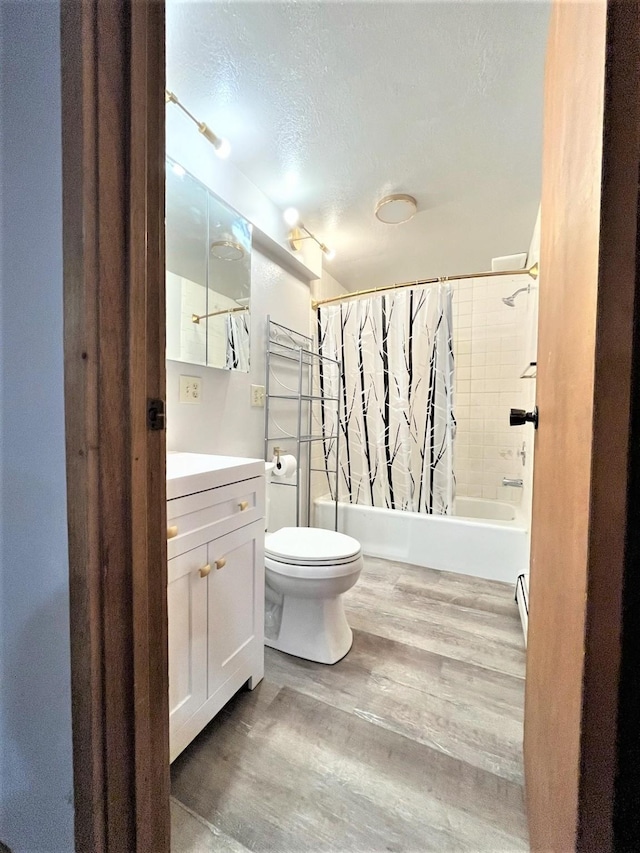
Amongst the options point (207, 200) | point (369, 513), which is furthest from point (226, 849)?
point (207, 200)

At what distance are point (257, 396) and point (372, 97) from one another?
1.41 metres

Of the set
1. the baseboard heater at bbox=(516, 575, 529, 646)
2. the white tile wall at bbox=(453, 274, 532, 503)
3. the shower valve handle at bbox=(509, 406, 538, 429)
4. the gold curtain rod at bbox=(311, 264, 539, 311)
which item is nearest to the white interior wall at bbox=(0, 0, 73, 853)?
the shower valve handle at bbox=(509, 406, 538, 429)

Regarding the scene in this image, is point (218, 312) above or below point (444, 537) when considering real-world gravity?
above

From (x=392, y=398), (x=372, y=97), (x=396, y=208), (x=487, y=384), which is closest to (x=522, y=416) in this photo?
(x=372, y=97)

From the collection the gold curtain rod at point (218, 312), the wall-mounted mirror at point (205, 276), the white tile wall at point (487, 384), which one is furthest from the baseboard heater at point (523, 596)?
the gold curtain rod at point (218, 312)

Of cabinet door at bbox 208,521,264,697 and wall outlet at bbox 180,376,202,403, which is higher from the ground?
wall outlet at bbox 180,376,202,403

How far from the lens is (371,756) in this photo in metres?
0.98

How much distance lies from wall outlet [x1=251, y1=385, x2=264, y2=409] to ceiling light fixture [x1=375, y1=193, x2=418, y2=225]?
4.16ft

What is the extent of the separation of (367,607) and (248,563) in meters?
0.89

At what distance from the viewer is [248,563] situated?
1.18 m

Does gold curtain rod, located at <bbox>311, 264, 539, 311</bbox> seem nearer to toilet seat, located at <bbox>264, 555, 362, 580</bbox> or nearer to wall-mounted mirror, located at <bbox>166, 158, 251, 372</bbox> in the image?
wall-mounted mirror, located at <bbox>166, 158, 251, 372</bbox>

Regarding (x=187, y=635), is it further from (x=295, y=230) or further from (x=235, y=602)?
(x=295, y=230)

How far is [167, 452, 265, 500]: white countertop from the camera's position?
0.88 m

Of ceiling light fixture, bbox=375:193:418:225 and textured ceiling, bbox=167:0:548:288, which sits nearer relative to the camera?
textured ceiling, bbox=167:0:548:288
